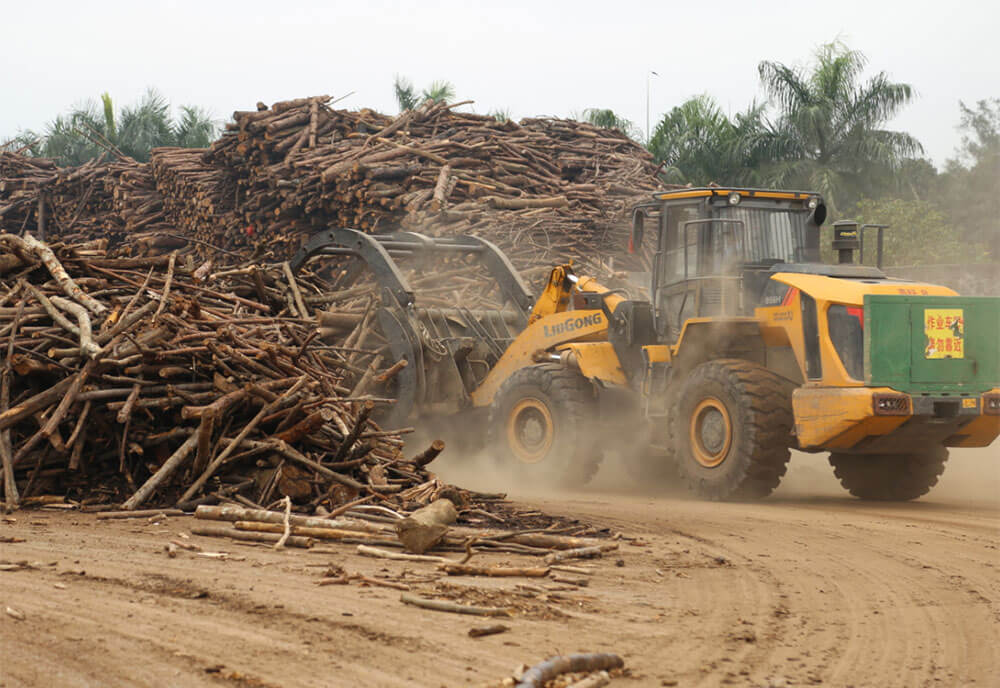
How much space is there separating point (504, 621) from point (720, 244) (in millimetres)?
6861

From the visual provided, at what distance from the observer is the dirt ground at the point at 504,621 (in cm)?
475

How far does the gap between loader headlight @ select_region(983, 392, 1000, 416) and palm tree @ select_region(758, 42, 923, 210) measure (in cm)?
2590

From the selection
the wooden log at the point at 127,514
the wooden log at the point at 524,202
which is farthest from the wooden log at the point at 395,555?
the wooden log at the point at 524,202

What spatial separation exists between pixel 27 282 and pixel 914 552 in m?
7.45

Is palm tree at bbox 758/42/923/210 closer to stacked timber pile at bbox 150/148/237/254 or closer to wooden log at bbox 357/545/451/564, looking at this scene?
stacked timber pile at bbox 150/148/237/254

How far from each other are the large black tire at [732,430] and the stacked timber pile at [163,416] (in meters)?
2.79

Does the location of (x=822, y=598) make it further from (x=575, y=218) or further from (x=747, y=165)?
(x=747, y=165)

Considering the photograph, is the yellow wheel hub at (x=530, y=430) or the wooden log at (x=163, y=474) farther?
the yellow wheel hub at (x=530, y=430)

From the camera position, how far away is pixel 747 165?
37.2m

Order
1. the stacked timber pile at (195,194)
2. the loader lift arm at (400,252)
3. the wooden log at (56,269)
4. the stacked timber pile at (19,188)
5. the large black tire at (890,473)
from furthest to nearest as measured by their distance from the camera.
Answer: the stacked timber pile at (19,188), the stacked timber pile at (195,194), the loader lift arm at (400,252), the large black tire at (890,473), the wooden log at (56,269)

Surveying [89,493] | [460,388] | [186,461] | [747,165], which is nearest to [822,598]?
[186,461]

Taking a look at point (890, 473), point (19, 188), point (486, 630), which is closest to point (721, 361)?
point (890, 473)

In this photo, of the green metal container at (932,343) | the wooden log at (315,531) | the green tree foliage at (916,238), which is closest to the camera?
the wooden log at (315,531)

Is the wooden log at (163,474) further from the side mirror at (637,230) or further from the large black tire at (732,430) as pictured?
the side mirror at (637,230)
